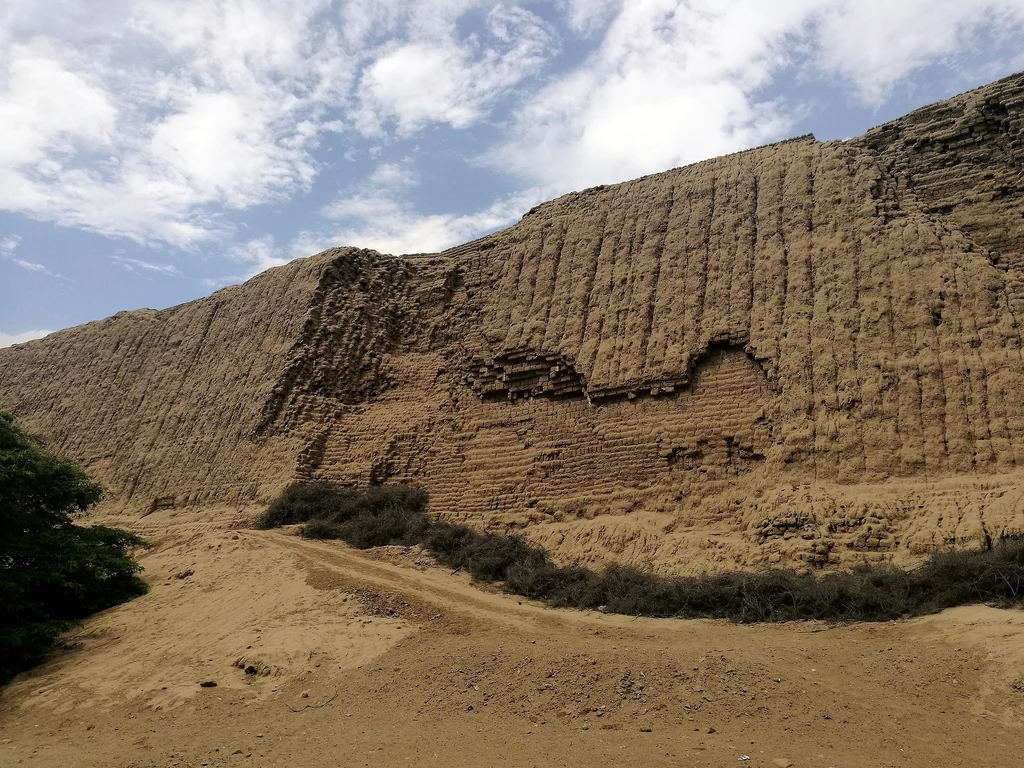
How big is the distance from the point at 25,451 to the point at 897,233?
41.9 feet

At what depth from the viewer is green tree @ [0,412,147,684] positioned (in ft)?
30.2

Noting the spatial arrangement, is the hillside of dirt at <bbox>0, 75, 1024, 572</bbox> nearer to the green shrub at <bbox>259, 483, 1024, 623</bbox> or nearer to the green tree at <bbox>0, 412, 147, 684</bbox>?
the green shrub at <bbox>259, 483, 1024, 623</bbox>

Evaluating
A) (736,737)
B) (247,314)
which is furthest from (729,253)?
(247,314)

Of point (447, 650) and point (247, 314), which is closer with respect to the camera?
point (447, 650)

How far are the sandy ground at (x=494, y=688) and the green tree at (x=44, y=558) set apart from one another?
0.53m

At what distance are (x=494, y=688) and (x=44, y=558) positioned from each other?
702 cm

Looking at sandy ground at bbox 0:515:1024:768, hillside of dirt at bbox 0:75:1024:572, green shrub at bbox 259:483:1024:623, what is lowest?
sandy ground at bbox 0:515:1024:768

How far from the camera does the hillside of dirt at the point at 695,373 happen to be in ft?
30.6

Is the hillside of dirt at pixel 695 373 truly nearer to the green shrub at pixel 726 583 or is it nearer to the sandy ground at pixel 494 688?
the green shrub at pixel 726 583

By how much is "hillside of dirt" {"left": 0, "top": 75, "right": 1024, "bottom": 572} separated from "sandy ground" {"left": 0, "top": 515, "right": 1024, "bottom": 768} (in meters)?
2.21

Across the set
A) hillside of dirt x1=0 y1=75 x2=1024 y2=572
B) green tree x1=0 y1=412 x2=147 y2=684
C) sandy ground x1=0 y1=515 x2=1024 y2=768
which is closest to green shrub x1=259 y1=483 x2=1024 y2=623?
sandy ground x1=0 y1=515 x2=1024 y2=768

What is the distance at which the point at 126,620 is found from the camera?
10.3 m

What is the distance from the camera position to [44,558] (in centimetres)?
1001

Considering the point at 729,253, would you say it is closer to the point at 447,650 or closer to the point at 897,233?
the point at 897,233
